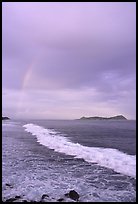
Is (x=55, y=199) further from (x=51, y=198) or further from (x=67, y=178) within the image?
(x=67, y=178)

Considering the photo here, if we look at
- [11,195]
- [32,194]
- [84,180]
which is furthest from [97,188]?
[11,195]

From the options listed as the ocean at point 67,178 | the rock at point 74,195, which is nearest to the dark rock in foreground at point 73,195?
the rock at point 74,195

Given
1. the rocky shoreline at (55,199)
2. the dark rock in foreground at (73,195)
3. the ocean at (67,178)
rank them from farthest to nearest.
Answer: the ocean at (67,178) → the dark rock in foreground at (73,195) → the rocky shoreline at (55,199)

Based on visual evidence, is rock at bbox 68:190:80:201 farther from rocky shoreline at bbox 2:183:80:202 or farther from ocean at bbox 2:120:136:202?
ocean at bbox 2:120:136:202

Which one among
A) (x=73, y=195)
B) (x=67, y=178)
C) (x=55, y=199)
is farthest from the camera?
(x=67, y=178)

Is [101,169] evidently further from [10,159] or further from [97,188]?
[10,159]

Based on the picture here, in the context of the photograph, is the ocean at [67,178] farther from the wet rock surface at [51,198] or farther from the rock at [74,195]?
the rock at [74,195]

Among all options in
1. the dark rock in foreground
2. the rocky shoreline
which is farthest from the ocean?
the dark rock in foreground

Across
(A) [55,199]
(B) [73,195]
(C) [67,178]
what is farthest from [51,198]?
(C) [67,178]

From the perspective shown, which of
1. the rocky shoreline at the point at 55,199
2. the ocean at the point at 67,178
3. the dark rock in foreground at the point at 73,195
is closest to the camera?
the rocky shoreline at the point at 55,199

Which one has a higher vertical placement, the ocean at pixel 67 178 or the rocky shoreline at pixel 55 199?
the rocky shoreline at pixel 55 199

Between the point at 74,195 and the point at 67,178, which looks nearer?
the point at 74,195

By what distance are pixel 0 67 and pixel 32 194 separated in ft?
20.9

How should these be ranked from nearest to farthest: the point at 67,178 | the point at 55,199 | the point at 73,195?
the point at 55,199, the point at 73,195, the point at 67,178
